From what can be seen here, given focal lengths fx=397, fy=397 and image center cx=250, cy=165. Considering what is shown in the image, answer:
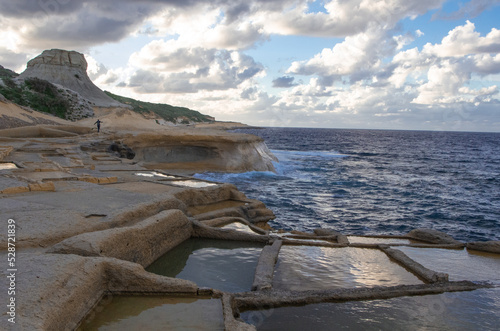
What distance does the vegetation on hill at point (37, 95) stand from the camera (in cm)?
3550

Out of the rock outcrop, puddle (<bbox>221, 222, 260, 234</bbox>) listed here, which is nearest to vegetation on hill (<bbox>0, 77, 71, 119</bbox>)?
the rock outcrop

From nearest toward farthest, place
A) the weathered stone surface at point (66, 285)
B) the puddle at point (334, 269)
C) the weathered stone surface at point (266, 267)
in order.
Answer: the weathered stone surface at point (66, 285), the weathered stone surface at point (266, 267), the puddle at point (334, 269)

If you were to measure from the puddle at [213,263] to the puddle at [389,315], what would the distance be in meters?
0.78

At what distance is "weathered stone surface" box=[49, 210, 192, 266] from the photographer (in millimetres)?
4129

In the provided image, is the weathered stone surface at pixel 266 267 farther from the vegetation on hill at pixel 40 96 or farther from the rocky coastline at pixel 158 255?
the vegetation on hill at pixel 40 96

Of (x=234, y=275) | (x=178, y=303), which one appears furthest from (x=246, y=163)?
(x=178, y=303)

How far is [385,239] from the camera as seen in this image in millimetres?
8703

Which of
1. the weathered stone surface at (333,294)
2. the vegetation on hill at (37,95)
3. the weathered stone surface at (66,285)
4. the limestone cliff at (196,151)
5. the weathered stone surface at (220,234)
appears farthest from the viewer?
the vegetation on hill at (37,95)

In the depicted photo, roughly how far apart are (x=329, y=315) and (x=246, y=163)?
16904mm

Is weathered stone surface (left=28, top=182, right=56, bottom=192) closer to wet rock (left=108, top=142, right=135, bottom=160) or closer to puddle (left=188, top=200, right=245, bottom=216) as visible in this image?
puddle (left=188, top=200, right=245, bottom=216)

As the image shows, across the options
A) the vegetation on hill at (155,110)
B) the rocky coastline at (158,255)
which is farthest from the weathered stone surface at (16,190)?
the vegetation on hill at (155,110)

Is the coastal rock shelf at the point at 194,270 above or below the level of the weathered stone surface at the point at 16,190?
below

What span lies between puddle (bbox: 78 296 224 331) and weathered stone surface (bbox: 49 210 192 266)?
696 mm

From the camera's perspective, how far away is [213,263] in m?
5.47
